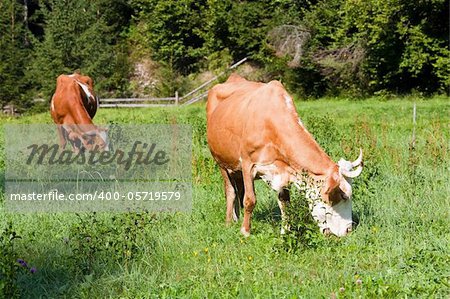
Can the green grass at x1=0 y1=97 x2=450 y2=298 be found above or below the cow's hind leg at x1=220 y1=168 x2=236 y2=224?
above

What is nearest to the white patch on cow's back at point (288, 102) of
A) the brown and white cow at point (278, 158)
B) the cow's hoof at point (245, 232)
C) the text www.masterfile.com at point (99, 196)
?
the brown and white cow at point (278, 158)

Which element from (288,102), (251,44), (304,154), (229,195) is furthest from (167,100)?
(304,154)

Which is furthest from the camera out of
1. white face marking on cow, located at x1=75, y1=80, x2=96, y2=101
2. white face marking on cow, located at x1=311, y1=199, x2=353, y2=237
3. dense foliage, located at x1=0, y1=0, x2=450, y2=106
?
dense foliage, located at x1=0, y1=0, x2=450, y2=106

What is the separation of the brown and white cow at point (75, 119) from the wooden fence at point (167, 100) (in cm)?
2067

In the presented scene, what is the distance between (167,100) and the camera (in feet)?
118

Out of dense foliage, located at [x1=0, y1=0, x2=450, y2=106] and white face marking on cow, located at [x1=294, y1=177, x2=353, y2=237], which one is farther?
dense foliage, located at [x1=0, y1=0, x2=450, y2=106]

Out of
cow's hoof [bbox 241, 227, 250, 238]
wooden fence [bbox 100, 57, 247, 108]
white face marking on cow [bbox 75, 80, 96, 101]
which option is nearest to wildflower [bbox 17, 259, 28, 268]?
cow's hoof [bbox 241, 227, 250, 238]

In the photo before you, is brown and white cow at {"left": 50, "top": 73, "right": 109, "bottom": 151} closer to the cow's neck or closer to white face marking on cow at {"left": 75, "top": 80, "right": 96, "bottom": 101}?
white face marking on cow at {"left": 75, "top": 80, "right": 96, "bottom": 101}

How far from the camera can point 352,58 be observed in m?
31.7

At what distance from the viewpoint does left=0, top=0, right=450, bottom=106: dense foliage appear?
95.4 ft

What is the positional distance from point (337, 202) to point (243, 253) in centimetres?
110

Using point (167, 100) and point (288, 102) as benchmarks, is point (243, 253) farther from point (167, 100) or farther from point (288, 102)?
point (167, 100)

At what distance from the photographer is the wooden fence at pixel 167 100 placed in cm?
3428

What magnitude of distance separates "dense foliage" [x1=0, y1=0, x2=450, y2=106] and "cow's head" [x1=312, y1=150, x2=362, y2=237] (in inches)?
910
